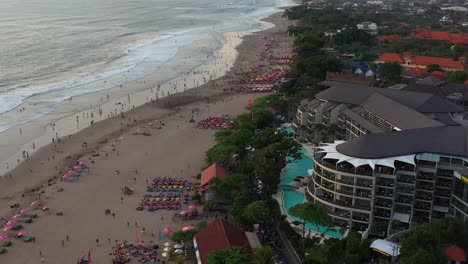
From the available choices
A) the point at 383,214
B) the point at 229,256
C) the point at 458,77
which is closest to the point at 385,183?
the point at 383,214

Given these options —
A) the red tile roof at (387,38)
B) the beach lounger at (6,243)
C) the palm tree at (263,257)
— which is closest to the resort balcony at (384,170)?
the palm tree at (263,257)

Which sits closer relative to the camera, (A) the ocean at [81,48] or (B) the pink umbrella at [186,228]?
(B) the pink umbrella at [186,228]

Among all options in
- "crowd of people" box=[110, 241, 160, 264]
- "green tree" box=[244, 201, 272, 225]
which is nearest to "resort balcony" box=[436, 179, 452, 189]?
"green tree" box=[244, 201, 272, 225]

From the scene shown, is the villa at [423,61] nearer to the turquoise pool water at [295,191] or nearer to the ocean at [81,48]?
the ocean at [81,48]

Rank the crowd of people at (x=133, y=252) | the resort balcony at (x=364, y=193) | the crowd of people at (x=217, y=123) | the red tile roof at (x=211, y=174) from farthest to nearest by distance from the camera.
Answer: the crowd of people at (x=217, y=123) < the red tile roof at (x=211, y=174) < the resort balcony at (x=364, y=193) < the crowd of people at (x=133, y=252)

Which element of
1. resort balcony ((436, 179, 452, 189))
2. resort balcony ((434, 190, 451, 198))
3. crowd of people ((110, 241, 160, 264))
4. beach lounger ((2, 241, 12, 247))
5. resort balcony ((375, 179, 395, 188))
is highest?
resort balcony ((375, 179, 395, 188))

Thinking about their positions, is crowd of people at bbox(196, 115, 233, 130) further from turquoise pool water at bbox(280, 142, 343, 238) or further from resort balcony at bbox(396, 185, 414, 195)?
resort balcony at bbox(396, 185, 414, 195)

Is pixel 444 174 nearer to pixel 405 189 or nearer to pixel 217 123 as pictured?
pixel 405 189
